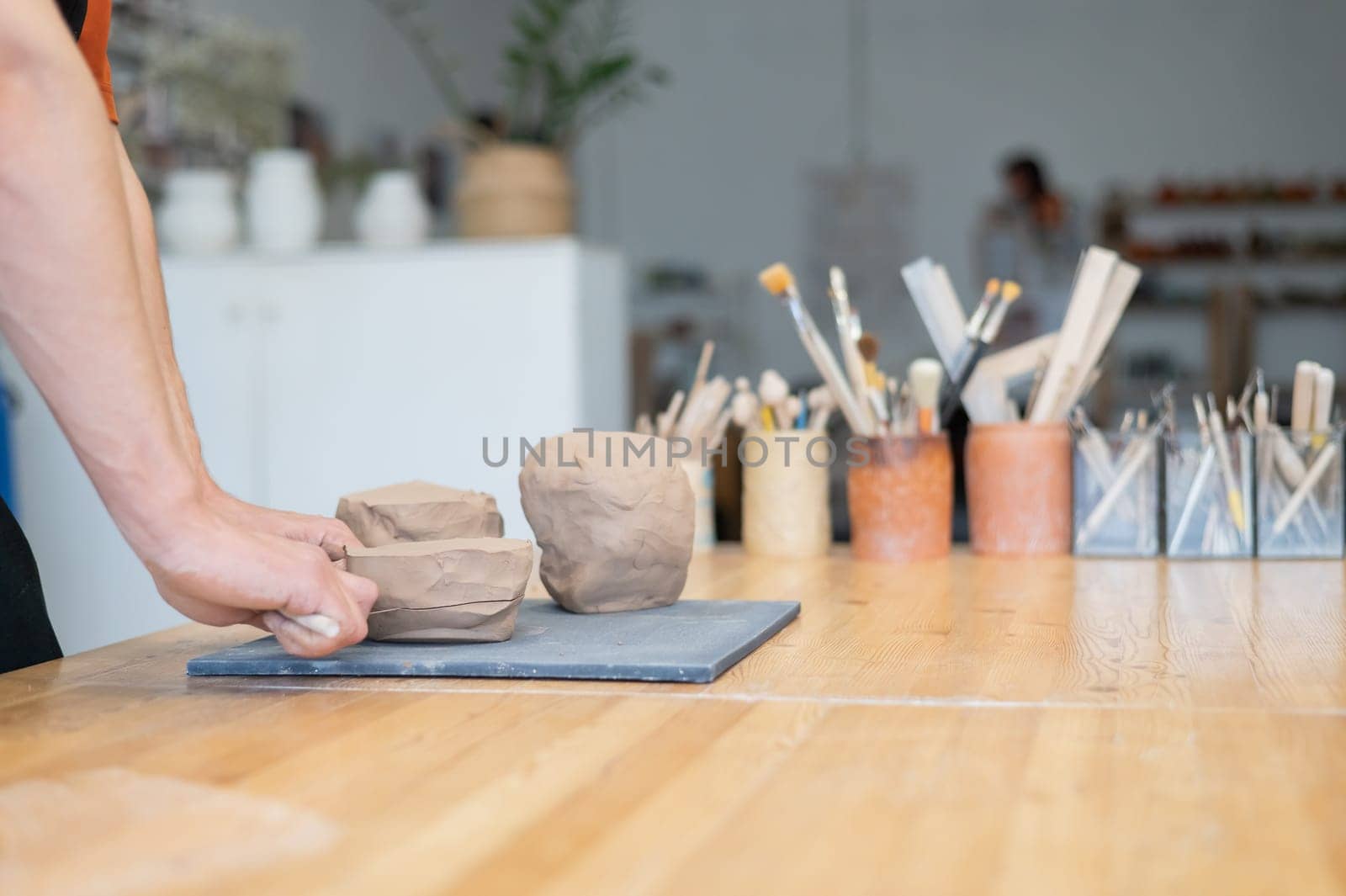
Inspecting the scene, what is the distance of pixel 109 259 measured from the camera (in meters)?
0.68

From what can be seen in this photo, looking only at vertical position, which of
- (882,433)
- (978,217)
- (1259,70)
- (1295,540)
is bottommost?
(1295,540)

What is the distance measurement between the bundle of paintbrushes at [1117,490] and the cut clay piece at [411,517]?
0.66 m

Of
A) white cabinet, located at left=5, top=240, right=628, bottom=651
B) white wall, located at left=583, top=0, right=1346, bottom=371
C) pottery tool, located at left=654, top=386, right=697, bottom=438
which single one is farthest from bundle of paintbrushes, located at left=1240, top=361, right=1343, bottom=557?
white wall, located at left=583, top=0, right=1346, bottom=371

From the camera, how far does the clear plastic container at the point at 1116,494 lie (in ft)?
4.42

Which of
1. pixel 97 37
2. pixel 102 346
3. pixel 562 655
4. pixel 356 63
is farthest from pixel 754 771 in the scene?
pixel 356 63

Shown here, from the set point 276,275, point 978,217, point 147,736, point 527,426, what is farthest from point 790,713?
point 978,217

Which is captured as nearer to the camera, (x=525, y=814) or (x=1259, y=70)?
(x=525, y=814)

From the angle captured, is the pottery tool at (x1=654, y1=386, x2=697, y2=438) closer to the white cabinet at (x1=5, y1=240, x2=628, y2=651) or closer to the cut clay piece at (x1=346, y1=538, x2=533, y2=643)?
the cut clay piece at (x1=346, y1=538, x2=533, y2=643)

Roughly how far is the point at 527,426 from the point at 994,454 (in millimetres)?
1333

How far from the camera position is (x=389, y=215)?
8.77ft

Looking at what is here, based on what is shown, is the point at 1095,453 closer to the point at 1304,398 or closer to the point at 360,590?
the point at 1304,398

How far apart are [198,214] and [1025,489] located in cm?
195

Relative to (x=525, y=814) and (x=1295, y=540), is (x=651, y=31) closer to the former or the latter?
Answer: (x=1295, y=540)

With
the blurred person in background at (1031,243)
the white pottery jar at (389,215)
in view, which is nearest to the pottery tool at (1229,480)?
the white pottery jar at (389,215)
